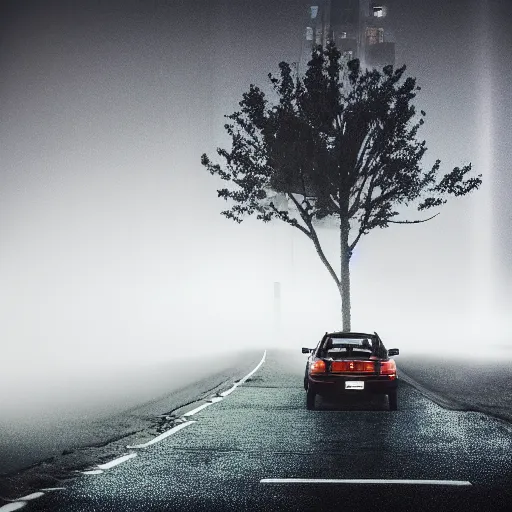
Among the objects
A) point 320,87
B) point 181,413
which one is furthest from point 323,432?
point 320,87

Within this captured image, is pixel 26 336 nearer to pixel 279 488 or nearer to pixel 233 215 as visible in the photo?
pixel 233 215

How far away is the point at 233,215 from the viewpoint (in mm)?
36688

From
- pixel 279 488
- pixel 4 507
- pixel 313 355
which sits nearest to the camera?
pixel 4 507

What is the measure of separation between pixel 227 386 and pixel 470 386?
575cm

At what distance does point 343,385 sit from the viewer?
13492 mm

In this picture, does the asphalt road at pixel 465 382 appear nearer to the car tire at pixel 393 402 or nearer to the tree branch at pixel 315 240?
the car tire at pixel 393 402

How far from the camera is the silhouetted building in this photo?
9000cm

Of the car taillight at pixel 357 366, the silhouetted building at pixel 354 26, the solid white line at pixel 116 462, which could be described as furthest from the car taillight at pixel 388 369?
the silhouetted building at pixel 354 26

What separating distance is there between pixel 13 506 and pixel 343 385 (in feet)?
26.9

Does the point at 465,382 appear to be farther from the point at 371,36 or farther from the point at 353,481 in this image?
the point at 371,36

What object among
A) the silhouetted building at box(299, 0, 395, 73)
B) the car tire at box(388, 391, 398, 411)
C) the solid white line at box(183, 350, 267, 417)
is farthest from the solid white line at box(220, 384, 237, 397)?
the silhouetted building at box(299, 0, 395, 73)

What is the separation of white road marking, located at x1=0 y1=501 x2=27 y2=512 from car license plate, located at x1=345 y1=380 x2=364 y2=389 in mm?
8038

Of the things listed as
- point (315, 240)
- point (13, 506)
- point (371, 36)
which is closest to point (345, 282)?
point (315, 240)

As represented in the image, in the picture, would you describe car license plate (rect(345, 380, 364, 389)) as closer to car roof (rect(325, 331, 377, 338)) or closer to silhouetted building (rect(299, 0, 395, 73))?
car roof (rect(325, 331, 377, 338))
